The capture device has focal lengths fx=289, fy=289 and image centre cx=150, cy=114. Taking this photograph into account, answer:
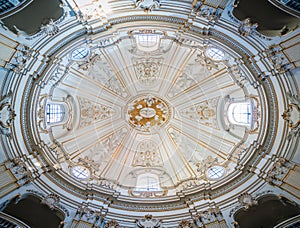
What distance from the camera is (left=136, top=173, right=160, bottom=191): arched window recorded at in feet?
62.6

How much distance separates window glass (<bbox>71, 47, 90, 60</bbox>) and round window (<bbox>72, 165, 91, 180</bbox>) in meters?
6.99

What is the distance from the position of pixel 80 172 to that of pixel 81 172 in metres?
0.08

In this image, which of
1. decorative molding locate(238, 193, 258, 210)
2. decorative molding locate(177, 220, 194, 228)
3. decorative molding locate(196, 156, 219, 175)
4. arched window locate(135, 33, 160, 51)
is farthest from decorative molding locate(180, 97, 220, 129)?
decorative molding locate(177, 220, 194, 228)

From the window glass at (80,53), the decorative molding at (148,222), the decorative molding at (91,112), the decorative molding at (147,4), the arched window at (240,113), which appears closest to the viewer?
the decorative molding at (147,4)

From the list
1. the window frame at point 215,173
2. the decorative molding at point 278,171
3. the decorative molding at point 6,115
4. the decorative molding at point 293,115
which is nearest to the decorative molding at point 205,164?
the window frame at point 215,173

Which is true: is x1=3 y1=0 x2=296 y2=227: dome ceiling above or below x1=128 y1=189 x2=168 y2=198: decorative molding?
above

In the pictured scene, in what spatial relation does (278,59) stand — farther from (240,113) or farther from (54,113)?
(54,113)

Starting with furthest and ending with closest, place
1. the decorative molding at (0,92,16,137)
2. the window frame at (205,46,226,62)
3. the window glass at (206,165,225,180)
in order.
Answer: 1. the window glass at (206,165,225,180)
2. the window frame at (205,46,226,62)
3. the decorative molding at (0,92,16,137)

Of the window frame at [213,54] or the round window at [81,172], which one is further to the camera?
the round window at [81,172]

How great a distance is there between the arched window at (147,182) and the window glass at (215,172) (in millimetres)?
3509

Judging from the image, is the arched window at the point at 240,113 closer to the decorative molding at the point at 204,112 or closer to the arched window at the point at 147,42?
the decorative molding at the point at 204,112

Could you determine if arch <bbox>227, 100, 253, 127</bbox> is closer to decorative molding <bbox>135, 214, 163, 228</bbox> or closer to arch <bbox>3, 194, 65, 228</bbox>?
decorative molding <bbox>135, 214, 163, 228</bbox>

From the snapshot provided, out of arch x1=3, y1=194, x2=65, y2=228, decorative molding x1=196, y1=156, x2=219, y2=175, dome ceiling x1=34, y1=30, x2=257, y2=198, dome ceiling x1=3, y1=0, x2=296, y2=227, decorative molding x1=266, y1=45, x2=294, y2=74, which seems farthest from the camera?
decorative molding x1=196, y1=156, x2=219, y2=175

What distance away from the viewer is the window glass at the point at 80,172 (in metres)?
18.2
